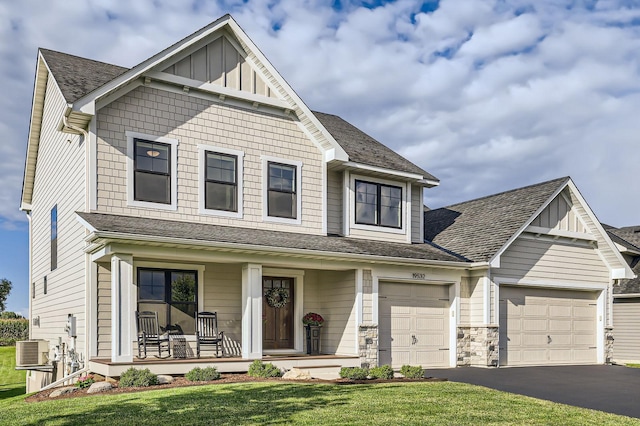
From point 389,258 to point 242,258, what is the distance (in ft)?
12.7

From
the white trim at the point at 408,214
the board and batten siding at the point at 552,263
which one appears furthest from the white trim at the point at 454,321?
the white trim at the point at 408,214

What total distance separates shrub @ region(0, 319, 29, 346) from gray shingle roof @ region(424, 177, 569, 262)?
25.0m

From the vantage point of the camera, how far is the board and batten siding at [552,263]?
1791 cm

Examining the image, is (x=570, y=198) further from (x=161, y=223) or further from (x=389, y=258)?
(x=161, y=223)

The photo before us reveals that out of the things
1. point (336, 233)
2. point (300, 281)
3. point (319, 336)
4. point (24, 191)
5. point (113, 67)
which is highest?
point (113, 67)

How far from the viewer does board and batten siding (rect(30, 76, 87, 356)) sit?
13.9 metres

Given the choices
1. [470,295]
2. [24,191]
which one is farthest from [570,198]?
[24,191]

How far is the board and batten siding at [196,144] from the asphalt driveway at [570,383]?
5567mm

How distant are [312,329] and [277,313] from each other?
100 cm

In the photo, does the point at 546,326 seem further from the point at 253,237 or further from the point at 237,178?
the point at 237,178

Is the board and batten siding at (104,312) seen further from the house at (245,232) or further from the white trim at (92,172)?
the white trim at (92,172)

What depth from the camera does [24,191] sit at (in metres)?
21.2

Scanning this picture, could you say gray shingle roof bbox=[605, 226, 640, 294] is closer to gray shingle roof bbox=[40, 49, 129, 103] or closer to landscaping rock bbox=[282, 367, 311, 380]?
landscaping rock bbox=[282, 367, 311, 380]

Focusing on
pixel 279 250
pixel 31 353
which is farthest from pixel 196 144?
pixel 31 353
